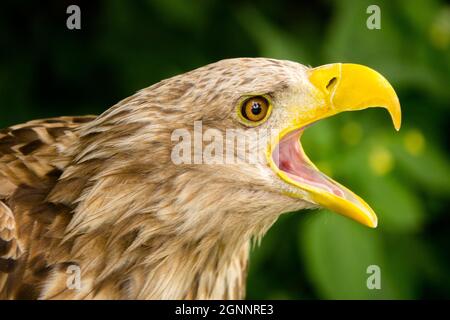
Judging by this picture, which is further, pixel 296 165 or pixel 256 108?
pixel 296 165

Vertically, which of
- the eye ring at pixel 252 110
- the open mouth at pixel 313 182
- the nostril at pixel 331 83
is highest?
the nostril at pixel 331 83

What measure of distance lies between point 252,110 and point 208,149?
0.44 ft

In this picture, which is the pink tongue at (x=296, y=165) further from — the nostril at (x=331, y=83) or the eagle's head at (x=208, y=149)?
the nostril at (x=331, y=83)

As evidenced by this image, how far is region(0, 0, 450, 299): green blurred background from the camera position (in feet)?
9.15

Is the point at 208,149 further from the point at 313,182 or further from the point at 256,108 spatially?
the point at 313,182

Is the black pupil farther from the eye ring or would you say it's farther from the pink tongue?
the pink tongue

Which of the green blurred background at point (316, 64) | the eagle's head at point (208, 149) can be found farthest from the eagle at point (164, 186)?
the green blurred background at point (316, 64)

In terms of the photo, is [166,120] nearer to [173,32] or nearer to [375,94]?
[375,94]

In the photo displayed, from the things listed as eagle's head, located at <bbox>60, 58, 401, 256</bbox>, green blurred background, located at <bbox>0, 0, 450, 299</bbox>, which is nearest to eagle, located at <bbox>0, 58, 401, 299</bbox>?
eagle's head, located at <bbox>60, 58, 401, 256</bbox>

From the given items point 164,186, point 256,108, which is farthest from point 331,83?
point 164,186

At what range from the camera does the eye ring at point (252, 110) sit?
6.09 feet

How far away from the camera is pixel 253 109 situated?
1.86 meters
